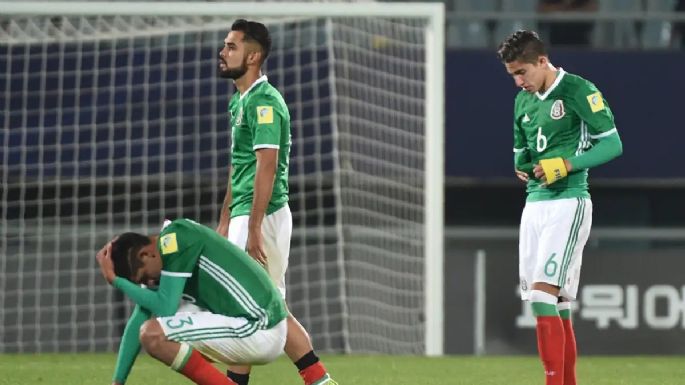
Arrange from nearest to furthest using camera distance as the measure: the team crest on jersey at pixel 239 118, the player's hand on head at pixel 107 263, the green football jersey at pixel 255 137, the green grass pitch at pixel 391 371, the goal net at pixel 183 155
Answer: the player's hand on head at pixel 107 263
the green football jersey at pixel 255 137
the team crest on jersey at pixel 239 118
the green grass pitch at pixel 391 371
the goal net at pixel 183 155

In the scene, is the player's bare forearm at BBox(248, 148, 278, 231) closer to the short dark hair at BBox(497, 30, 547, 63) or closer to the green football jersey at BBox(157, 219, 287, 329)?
the green football jersey at BBox(157, 219, 287, 329)

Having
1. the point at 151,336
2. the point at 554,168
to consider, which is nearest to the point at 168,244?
the point at 151,336

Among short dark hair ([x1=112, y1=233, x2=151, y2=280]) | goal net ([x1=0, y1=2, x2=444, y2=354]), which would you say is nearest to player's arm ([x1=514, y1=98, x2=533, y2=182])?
short dark hair ([x1=112, y1=233, x2=151, y2=280])

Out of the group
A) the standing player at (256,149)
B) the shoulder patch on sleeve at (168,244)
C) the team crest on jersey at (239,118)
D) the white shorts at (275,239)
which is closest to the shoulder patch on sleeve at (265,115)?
the standing player at (256,149)

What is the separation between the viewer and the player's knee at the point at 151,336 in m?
4.98

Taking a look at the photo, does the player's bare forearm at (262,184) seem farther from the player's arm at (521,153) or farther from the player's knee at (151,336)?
the player's arm at (521,153)

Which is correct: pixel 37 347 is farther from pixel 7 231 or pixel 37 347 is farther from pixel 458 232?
pixel 458 232

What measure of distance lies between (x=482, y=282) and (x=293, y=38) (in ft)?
7.40

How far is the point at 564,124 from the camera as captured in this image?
5.80 meters

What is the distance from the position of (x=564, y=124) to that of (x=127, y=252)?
5.84 ft

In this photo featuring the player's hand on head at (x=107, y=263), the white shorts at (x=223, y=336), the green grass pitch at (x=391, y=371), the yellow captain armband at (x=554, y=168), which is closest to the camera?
the player's hand on head at (x=107, y=263)

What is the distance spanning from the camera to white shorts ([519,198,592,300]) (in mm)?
5789

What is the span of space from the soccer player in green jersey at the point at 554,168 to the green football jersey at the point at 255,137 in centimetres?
87

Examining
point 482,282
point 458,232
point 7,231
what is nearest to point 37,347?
point 7,231
